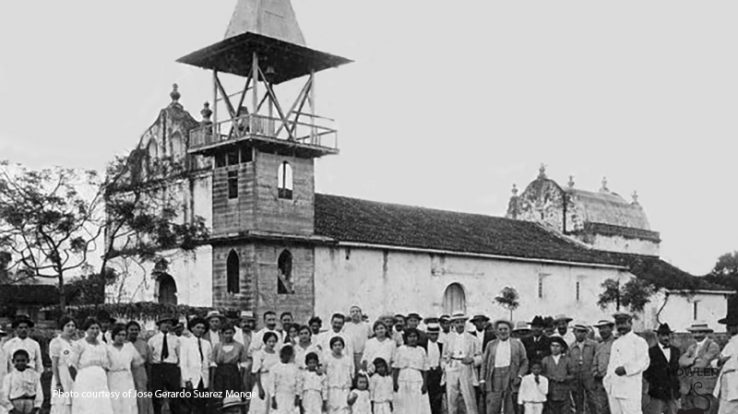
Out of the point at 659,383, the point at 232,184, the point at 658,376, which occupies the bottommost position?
the point at 659,383

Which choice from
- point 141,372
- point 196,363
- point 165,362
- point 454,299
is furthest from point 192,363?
point 454,299

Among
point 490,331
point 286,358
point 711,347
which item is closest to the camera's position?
point 286,358

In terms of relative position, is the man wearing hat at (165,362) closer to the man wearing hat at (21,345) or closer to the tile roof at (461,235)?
the man wearing hat at (21,345)

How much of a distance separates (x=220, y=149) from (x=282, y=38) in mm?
4006

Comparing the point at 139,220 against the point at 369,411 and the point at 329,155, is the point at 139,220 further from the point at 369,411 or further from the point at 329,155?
the point at 369,411

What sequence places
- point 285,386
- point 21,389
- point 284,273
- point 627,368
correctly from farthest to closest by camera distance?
point 284,273, point 285,386, point 627,368, point 21,389

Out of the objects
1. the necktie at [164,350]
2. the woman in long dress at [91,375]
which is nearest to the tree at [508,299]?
the necktie at [164,350]

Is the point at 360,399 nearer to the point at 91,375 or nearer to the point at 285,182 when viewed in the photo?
the point at 91,375

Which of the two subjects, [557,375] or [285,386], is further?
[557,375]

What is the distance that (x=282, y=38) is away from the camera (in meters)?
27.8

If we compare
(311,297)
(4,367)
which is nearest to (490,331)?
(4,367)

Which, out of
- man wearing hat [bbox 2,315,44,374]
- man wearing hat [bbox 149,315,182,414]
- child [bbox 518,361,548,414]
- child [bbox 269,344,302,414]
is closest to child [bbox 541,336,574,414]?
child [bbox 518,361,548,414]

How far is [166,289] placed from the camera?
110 ft

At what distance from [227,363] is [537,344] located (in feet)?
16.4
